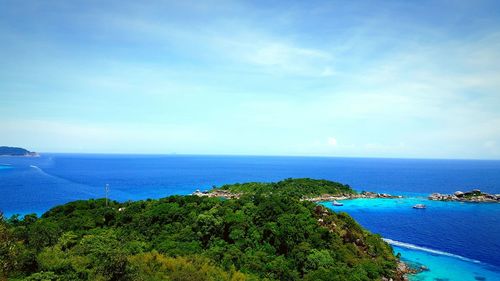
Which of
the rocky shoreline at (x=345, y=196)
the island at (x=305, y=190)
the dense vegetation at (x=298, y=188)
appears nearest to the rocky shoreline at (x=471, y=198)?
the rocky shoreline at (x=345, y=196)

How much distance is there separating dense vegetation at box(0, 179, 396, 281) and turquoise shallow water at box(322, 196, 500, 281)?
8401 millimetres

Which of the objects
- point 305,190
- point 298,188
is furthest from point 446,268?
point 298,188

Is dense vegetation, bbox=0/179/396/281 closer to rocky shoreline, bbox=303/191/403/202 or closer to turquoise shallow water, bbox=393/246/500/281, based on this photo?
turquoise shallow water, bbox=393/246/500/281

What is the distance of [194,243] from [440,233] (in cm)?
5259

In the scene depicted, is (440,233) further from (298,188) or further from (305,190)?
(298,188)

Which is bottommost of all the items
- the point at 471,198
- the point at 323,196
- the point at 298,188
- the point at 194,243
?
the point at 471,198

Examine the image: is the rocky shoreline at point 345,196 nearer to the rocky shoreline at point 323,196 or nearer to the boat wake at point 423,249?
the rocky shoreline at point 323,196

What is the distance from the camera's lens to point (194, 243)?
133 ft

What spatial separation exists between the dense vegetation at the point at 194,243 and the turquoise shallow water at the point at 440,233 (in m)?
8.40

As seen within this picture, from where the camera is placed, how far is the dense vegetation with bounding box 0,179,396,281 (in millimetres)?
28484

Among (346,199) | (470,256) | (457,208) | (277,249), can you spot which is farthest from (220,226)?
(457,208)

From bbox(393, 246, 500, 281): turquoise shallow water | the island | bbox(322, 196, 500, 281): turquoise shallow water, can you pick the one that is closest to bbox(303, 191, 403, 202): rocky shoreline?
the island

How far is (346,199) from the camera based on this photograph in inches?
4099

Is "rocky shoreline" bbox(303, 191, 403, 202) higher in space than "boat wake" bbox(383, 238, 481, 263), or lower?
higher
